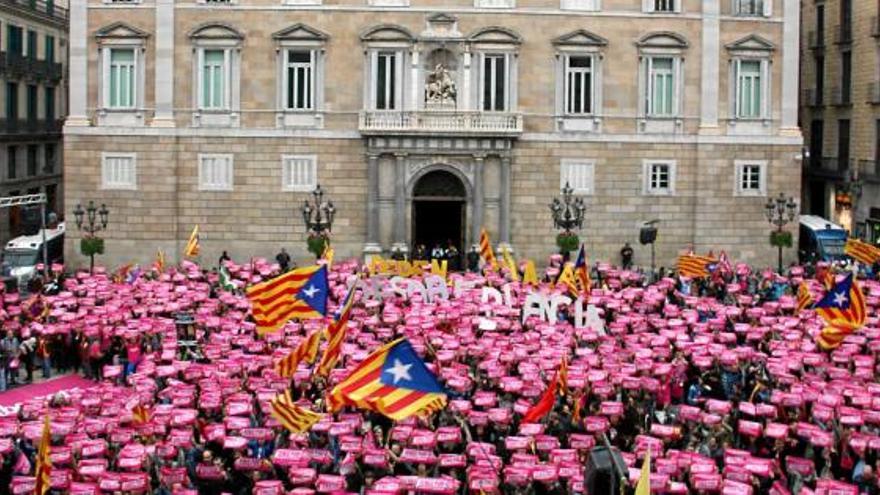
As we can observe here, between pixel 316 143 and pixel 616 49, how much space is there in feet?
40.2

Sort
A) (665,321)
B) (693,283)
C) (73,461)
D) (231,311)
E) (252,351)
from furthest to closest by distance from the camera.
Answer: (693,283)
(231,311)
(665,321)
(252,351)
(73,461)

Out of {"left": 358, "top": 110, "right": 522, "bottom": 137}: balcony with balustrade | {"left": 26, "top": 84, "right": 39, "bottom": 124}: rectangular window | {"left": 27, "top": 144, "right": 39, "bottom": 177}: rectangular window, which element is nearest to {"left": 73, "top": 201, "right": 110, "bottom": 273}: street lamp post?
{"left": 358, "top": 110, "right": 522, "bottom": 137}: balcony with balustrade

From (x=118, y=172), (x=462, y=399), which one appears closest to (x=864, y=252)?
(x=462, y=399)

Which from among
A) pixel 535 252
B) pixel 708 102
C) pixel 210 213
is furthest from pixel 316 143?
pixel 708 102

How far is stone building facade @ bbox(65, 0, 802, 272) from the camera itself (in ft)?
163

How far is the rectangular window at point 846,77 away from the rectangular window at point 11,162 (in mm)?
41182

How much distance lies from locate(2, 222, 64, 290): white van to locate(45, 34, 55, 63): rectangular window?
21281 mm

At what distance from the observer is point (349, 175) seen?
164 feet

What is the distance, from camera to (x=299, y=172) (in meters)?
50.1

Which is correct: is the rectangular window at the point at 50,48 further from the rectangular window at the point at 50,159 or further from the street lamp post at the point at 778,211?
the street lamp post at the point at 778,211

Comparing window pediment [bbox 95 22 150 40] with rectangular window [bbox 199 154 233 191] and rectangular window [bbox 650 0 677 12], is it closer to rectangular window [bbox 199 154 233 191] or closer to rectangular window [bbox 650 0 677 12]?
rectangular window [bbox 199 154 233 191]

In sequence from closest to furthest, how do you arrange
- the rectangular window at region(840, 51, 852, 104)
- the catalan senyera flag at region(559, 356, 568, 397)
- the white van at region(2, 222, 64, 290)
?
the catalan senyera flag at region(559, 356, 568, 397) < the white van at region(2, 222, 64, 290) < the rectangular window at region(840, 51, 852, 104)

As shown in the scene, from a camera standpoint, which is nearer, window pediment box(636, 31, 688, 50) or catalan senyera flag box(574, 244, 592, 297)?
catalan senyera flag box(574, 244, 592, 297)

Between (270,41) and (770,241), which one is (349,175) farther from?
(770,241)
